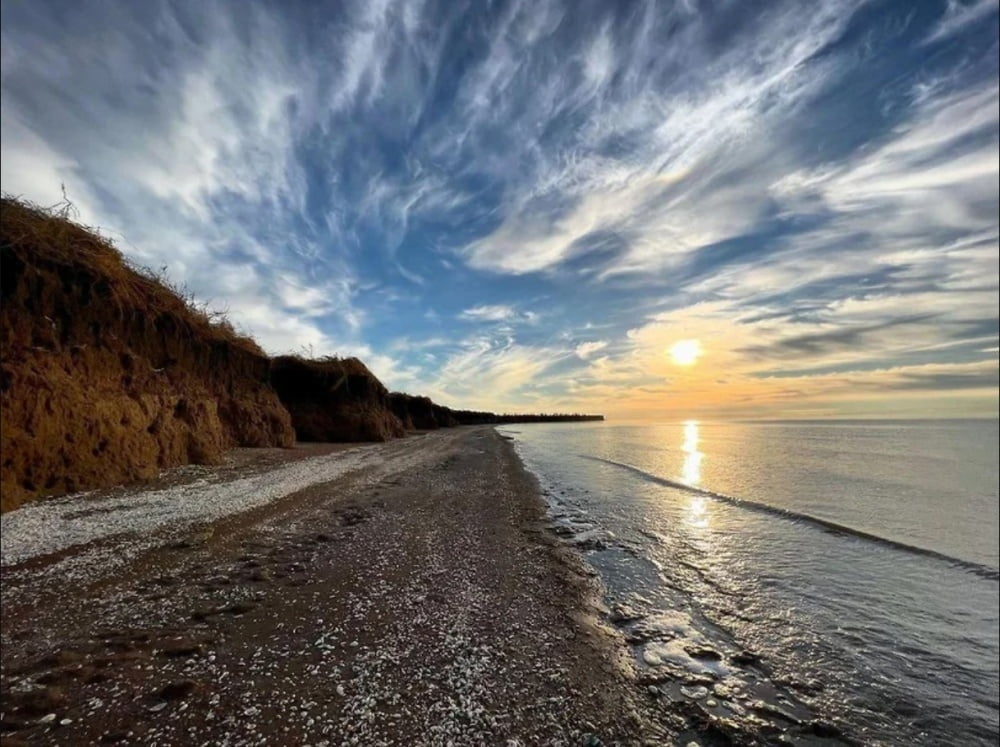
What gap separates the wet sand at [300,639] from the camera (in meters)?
3.53

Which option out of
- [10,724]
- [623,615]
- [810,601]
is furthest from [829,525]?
[10,724]

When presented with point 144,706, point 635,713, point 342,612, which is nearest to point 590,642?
point 635,713

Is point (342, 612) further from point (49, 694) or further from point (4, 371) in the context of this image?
point (4, 371)

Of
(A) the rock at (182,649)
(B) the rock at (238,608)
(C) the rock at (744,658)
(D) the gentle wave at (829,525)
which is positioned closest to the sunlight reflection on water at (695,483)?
(D) the gentle wave at (829,525)

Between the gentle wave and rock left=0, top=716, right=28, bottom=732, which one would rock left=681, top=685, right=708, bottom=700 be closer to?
rock left=0, top=716, right=28, bottom=732

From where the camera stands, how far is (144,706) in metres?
3.61

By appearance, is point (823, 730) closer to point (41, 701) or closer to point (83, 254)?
point (41, 701)

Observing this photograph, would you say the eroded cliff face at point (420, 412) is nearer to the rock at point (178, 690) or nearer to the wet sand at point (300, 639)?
the wet sand at point (300, 639)

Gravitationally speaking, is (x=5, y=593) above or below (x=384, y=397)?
below

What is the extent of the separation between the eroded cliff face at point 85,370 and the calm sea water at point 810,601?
10923mm

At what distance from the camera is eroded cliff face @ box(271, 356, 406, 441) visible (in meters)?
31.0

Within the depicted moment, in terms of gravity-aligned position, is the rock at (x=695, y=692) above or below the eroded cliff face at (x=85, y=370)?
below

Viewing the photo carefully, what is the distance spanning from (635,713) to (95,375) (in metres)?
14.0

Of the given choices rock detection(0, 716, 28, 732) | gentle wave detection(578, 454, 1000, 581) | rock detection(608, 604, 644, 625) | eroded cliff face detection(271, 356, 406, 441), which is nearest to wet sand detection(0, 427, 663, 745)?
rock detection(0, 716, 28, 732)
